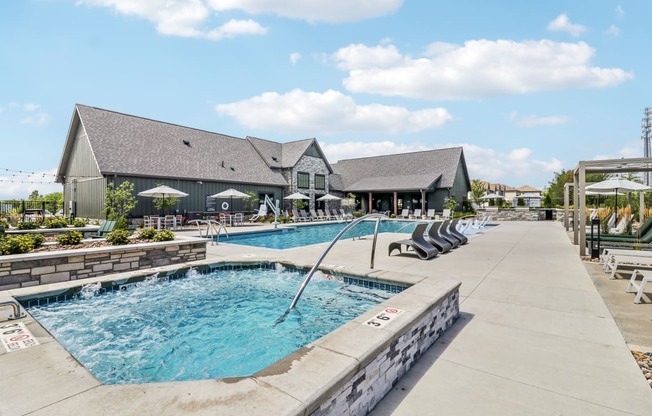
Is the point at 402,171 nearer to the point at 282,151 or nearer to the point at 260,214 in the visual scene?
the point at 282,151

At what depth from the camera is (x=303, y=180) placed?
30281mm

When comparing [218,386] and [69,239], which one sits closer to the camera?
[218,386]

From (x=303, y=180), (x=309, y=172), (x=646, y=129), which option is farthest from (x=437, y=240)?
(x=646, y=129)

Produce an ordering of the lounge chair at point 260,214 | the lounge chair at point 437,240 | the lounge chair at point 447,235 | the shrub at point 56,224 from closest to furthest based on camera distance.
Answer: the lounge chair at point 437,240, the lounge chair at point 447,235, the shrub at point 56,224, the lounge chair at point 260,214

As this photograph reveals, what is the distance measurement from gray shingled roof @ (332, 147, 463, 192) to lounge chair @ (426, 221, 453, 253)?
1891 centimetres

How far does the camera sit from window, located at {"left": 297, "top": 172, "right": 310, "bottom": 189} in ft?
97.8

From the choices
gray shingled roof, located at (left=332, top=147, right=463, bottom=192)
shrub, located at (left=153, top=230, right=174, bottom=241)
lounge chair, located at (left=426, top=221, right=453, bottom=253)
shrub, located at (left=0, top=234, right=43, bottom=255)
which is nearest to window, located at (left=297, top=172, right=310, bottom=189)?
gray shingled roof, located at (left=332, top=147, right=463, bottom=192)

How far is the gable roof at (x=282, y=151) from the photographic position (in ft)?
95.5

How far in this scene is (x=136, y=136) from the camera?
21141 mm

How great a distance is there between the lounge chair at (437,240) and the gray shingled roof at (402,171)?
18909 millimetres

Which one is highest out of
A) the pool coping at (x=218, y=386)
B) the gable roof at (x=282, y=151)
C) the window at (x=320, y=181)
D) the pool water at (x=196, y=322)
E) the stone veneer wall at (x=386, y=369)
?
the gable roof at (x=282, y=151)

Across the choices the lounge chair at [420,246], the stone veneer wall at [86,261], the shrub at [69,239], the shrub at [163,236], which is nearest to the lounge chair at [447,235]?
the lounge chair at [420,246]

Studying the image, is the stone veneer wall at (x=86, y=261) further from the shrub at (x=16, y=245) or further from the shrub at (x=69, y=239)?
the shrub at (x=69, y=239)

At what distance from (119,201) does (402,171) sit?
2625 centimetres
